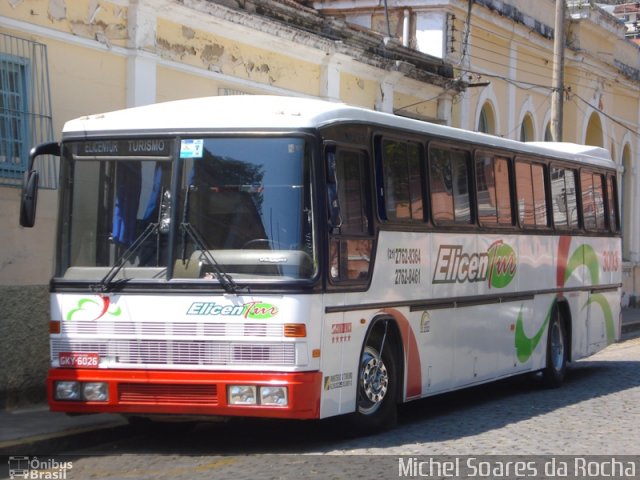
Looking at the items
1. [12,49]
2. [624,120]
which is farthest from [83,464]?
[624,120]

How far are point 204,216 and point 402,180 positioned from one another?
2354 mm

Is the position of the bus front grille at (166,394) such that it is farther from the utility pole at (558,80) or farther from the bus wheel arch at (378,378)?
the utility pole at (558,80)

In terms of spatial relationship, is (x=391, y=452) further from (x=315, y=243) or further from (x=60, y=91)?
(x=60, y=91)

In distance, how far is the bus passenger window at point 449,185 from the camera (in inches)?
460

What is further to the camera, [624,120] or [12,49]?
[624,120]

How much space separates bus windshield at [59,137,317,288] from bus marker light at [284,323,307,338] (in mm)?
370

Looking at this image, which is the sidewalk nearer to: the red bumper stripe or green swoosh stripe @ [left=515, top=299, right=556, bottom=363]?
the red bumper stripe

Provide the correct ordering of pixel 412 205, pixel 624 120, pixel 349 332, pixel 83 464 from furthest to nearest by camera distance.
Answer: pixel 624 120, pixel 412 205, pixel 349 332, pixel 83 464

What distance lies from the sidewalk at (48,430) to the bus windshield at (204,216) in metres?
1.41

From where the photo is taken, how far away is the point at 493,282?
13102 mm

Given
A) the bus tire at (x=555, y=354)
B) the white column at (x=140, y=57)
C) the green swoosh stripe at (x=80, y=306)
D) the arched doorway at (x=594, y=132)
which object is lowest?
the bus tire at (x=555, y=354)

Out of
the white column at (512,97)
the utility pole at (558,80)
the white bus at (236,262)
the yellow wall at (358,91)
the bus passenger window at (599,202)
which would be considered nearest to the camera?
the white bus at (236,262)

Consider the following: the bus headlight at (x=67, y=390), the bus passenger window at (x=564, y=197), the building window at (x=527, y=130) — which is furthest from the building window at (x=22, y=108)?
the building window at (x=527, y=130)

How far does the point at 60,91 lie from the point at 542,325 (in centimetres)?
654
